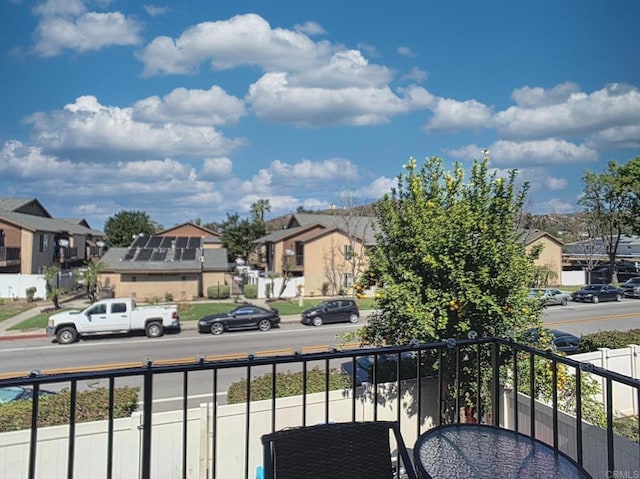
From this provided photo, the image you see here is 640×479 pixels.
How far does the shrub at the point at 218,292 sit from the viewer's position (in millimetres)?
26234

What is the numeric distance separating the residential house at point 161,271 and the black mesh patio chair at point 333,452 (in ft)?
81.6

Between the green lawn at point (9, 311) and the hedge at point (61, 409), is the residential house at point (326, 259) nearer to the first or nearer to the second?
the green lawn at point (9, 311)

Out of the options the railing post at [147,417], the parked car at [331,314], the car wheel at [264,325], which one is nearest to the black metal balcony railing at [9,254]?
the car wheel at [264,325]

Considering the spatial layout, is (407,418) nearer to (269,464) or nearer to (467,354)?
(467,354)

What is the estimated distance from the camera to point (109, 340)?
1625 centimetres

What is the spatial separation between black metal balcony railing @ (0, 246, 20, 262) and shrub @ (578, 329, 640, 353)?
30494 millimetres

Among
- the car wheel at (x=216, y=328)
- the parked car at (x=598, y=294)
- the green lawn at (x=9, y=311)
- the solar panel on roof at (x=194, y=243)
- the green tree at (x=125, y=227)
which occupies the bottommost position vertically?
the car wheel at (x=216, y=328)

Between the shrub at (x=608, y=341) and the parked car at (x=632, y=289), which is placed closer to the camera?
the shrub at (x=608, y=341)

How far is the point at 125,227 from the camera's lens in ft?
159

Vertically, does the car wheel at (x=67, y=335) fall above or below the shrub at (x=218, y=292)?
below

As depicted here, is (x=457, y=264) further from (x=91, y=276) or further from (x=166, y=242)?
(x=166, y=242)

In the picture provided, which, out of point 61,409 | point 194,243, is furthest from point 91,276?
point 61,409

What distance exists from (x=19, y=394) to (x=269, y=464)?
7618 mm

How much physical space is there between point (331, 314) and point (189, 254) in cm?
1194
